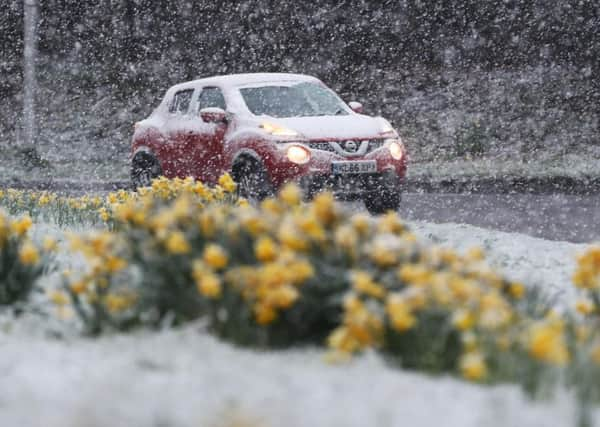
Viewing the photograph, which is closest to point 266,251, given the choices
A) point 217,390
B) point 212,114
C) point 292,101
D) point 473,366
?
point 217,390

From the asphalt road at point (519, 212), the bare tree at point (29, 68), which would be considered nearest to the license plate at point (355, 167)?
the asphalt road at point (519, 212)

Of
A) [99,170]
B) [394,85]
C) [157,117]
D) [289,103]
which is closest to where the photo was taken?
[289,103]

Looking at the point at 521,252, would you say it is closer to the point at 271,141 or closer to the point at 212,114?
the point at 271,141

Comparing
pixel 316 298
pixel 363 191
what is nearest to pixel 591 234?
pixel 363 191

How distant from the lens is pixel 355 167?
11.4 metres

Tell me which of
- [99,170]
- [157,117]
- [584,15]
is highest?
[584,15]

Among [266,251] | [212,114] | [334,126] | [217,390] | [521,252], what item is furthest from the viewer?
[212,114]

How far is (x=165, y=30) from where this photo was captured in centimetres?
2806

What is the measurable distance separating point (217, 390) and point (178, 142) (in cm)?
953

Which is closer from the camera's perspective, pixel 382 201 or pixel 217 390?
pixel 217 390

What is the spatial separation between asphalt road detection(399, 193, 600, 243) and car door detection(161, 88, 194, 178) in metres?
2.53

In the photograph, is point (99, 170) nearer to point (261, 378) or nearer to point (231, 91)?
point (231, 91)

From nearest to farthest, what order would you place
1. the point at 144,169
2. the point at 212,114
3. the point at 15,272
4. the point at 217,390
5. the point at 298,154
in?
1. the point at 217,390
2. the point at 15,272
3. the point at 298,154
4. the point at 212,114
5. the point at 144,169

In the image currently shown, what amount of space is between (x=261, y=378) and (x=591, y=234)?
303 inches
